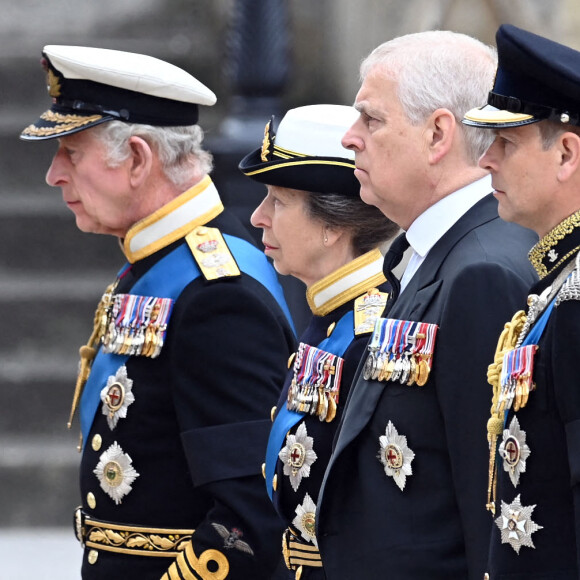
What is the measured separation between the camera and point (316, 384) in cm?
352

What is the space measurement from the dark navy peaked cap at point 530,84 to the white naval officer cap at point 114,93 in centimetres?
146

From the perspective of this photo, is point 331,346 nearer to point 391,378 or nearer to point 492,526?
point 391,378

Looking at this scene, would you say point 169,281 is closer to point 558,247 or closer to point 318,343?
point 318,343

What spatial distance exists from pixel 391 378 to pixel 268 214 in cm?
83

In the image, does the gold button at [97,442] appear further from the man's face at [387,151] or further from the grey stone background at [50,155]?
the grey stone background at [50,155]

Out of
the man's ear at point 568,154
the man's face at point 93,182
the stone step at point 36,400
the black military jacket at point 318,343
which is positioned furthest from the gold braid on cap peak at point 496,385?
the stone step at point 36,400

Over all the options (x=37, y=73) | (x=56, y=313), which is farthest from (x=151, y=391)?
(x=37, y=73)

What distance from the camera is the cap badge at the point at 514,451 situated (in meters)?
2.68

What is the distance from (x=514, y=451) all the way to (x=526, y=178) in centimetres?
50

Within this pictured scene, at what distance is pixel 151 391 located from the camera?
392 cm

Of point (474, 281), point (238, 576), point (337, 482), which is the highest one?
point (474, 281)

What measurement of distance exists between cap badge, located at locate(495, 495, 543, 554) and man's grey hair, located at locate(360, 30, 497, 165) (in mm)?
844

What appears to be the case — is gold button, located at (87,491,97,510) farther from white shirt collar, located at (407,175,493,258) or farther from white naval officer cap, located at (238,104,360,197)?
white shirt collar, located at (407,175,493,258)

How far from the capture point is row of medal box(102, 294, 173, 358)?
3916mm
